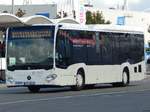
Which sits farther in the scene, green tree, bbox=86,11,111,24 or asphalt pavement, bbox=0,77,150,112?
green tree, bbox=86,11,111,24

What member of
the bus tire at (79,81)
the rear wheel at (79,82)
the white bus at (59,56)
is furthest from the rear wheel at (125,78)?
the rear wheel at (79,82)

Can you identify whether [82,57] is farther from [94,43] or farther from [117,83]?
[117,83]

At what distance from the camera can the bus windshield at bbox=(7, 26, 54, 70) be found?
2761 cm

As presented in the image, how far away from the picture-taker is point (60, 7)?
89.7 m

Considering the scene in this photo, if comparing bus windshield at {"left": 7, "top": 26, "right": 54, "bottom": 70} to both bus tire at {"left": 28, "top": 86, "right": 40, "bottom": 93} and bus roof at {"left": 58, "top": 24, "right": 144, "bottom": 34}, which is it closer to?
bus roof at {"left": 58, "top": 24, "right": 144, "bottom": 34}

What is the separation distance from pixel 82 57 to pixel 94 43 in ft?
4.45

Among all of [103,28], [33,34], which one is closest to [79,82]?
[33,34]

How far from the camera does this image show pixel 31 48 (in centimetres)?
2783

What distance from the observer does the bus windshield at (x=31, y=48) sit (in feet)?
90.6

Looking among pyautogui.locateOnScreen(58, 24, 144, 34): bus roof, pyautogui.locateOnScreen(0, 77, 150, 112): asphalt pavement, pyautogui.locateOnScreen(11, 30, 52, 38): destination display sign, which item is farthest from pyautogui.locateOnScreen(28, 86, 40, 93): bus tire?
pyautogui.locateOnScreen(0, 77, 150, 112): asphalt pavement

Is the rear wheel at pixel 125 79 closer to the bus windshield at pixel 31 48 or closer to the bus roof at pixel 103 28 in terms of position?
the bus roof at pixel 103 28

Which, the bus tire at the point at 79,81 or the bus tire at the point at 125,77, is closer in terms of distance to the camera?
the bus tire at the point at 79,81

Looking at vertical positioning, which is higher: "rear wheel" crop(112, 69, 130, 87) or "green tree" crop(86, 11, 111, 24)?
"green tree" crop(86, 11, 111, 24)

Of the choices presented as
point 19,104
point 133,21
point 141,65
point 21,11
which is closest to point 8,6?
point 21,11
